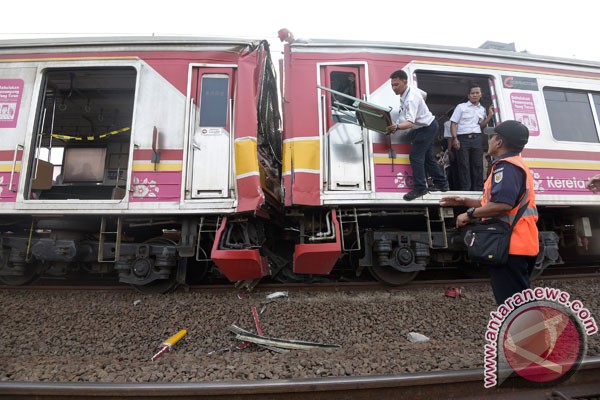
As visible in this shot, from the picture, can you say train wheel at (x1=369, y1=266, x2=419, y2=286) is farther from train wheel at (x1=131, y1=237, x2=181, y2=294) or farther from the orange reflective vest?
train wheel at (x1=131, y1=237, x2=181, y2=294)

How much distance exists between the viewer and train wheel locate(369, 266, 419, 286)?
419 cm

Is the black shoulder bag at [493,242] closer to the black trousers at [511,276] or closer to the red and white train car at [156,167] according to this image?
the black trousers at [511,276]

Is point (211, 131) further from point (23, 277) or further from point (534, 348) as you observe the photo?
point (534, 348)

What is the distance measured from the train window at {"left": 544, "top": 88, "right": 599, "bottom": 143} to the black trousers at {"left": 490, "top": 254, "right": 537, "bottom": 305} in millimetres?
3825

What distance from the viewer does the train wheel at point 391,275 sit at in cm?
419

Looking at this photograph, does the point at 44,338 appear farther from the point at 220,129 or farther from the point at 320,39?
the point at 320,39

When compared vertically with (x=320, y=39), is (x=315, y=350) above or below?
below

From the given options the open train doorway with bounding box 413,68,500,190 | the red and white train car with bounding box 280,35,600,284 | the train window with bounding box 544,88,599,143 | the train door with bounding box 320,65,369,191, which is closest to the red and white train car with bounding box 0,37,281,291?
the red and white train car with bounding box 280,35,600,284

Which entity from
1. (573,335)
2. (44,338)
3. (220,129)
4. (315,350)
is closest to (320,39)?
(220,129)

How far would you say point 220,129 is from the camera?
Answer: 4.09m

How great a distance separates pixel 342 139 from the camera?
413cm

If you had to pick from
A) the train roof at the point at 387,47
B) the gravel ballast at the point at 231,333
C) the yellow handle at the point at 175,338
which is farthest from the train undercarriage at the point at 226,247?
the train roof at the point at 387,47

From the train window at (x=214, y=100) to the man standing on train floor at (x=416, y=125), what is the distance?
2.25 meters

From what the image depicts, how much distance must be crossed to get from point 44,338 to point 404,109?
4900 mm
